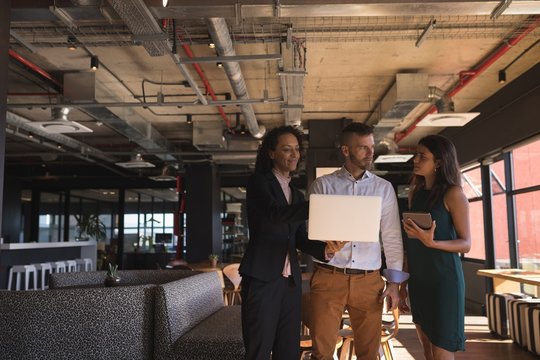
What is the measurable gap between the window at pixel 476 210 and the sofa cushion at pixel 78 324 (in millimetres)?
8093

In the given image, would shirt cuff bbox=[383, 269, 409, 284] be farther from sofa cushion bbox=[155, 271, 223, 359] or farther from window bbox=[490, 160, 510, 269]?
window bbox=[490, 160, 510, 269]

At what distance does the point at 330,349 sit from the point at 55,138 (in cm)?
852

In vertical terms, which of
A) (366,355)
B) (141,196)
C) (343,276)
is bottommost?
(366,355)

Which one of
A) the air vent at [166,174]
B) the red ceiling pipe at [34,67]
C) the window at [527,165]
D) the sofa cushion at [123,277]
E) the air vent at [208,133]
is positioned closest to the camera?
the sofa cushion at [123,277]

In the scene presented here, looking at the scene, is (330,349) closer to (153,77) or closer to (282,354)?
(282,354)

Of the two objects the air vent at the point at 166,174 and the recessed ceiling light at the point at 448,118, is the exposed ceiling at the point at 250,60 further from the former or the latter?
the air vent at the point at 166,174

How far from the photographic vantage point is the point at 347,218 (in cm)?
184

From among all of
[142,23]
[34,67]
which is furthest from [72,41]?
[142,23]

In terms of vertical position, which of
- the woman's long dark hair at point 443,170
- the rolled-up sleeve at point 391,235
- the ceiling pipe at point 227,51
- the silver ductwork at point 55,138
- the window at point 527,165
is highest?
the ceiling pipe at point 227,51

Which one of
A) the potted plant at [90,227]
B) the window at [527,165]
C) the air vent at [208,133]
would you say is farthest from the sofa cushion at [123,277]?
the potted plant at [90,227]

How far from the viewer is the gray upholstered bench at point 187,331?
314 cm

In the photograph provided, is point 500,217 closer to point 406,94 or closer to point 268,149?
point 406,94

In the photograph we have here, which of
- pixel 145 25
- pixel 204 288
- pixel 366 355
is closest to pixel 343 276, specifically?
pixel 366 355

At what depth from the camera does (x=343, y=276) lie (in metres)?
2.32
